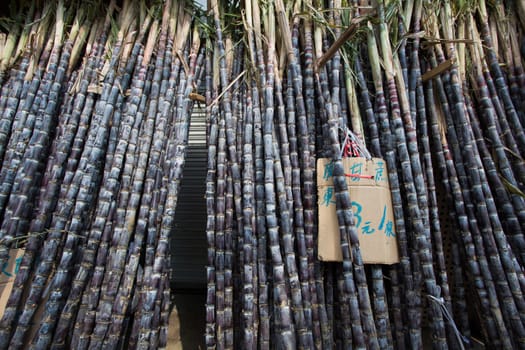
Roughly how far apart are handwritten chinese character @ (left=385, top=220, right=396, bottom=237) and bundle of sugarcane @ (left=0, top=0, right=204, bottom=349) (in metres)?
Answer: 1.27

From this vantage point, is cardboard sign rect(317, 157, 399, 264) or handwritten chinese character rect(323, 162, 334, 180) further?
handwritten chinese character rect(323, 162, 334, 180)

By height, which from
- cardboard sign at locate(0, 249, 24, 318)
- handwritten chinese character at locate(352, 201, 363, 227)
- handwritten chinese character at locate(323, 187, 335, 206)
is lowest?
cardboard sign at locate(0, 249, 24, 318)

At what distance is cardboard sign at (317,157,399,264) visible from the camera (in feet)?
4.64

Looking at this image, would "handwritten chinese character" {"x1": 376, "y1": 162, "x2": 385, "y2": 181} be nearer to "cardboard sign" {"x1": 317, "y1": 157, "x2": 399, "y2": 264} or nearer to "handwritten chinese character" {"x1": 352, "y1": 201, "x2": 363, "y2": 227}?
"cardboard sign" {"x1": 317, "y1": 157, "x2": 399, "y2": 264}

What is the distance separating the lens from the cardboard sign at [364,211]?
1413 millimetres

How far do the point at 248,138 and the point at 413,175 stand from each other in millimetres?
1042

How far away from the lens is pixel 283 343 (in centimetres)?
128

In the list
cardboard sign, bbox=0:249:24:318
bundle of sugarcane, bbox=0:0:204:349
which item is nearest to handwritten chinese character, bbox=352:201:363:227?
bundle of sugarcane, bbox=0:0:204:349

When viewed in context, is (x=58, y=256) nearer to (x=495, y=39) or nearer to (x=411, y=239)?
(x=411, y=239)

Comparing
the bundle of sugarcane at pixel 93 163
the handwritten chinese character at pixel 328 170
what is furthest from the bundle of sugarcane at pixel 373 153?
the bundle of sugarcane at pixel 93 163

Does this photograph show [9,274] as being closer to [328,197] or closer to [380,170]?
[328,197]

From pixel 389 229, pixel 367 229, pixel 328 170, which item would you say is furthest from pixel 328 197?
pixel 389 229

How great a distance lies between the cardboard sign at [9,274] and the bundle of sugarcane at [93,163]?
0.08m

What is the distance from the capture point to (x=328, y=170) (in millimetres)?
1533
